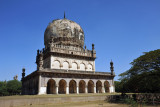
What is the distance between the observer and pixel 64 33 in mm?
39406

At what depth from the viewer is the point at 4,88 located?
6022 cm

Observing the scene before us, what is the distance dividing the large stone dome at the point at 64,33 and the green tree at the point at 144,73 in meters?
19.4

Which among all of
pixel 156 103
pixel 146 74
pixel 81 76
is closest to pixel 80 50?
pixel 81 76

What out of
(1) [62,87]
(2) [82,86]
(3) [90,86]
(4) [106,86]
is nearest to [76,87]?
(1) [62,87]

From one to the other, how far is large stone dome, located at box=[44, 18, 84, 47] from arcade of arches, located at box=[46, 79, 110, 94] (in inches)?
404

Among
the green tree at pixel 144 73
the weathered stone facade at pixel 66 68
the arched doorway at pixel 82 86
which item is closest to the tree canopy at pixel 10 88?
the weathered stone facade at pixel 66 68

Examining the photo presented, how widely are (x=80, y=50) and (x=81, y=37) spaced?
17.5 ft

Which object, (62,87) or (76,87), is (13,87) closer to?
(62,87)

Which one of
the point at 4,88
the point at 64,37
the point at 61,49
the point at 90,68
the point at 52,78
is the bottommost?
the point at 4,88

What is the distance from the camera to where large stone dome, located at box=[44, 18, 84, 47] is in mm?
38812

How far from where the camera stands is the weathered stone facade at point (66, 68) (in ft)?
96.8

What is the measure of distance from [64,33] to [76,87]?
14.8 metres

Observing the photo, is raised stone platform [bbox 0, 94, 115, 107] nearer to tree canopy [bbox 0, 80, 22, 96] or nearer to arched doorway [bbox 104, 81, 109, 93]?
arched doorway [bbox 104, 81, 109, 93]

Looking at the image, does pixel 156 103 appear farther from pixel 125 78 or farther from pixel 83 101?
pixel 83 101
